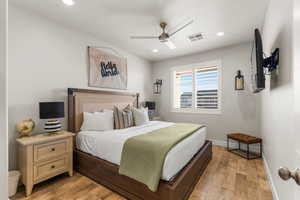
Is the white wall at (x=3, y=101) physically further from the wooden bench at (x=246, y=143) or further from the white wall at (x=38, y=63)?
the wooden bench at (x=246, y=143)

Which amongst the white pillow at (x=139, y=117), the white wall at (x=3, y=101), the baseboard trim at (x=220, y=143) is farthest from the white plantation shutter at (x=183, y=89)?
the white wall at (x=3, y=101)

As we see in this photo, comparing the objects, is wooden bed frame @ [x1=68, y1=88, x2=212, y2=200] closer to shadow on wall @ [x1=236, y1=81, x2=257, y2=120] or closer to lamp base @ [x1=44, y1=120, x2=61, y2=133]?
lamp base @ [x1=44, y1=120, x2=61, y2=133]

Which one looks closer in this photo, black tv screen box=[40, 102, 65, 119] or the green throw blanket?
the green throw blanket

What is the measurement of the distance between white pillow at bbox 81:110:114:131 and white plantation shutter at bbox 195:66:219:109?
2.72 m

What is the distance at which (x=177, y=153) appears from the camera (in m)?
1.71

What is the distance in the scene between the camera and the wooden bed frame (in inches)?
61.8

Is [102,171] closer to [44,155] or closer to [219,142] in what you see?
[44,155]

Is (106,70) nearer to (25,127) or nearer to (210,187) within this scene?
(25,127)

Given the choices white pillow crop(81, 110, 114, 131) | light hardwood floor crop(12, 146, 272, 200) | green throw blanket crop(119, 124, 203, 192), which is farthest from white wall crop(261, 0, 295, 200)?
white pillow crop(81, 110, 114, 131)

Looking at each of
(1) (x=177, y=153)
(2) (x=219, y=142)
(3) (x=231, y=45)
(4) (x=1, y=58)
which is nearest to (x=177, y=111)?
(2) (x=219, y=142)

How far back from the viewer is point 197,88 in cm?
A: 421

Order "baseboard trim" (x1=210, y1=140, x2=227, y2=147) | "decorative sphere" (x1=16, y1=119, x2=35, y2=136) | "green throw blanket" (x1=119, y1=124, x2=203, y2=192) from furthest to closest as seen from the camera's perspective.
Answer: "baseboard trim" (x1=210, y1=140, x2=227, y2=147)
"decorative sphere" (x1=16, y1=119, x2=35, y2=136)
"green throw blanket" (x1=119, y1=124, x2=203, y2=192)

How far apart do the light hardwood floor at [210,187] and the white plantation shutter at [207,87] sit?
72.9 inches

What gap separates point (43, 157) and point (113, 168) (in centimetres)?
103
